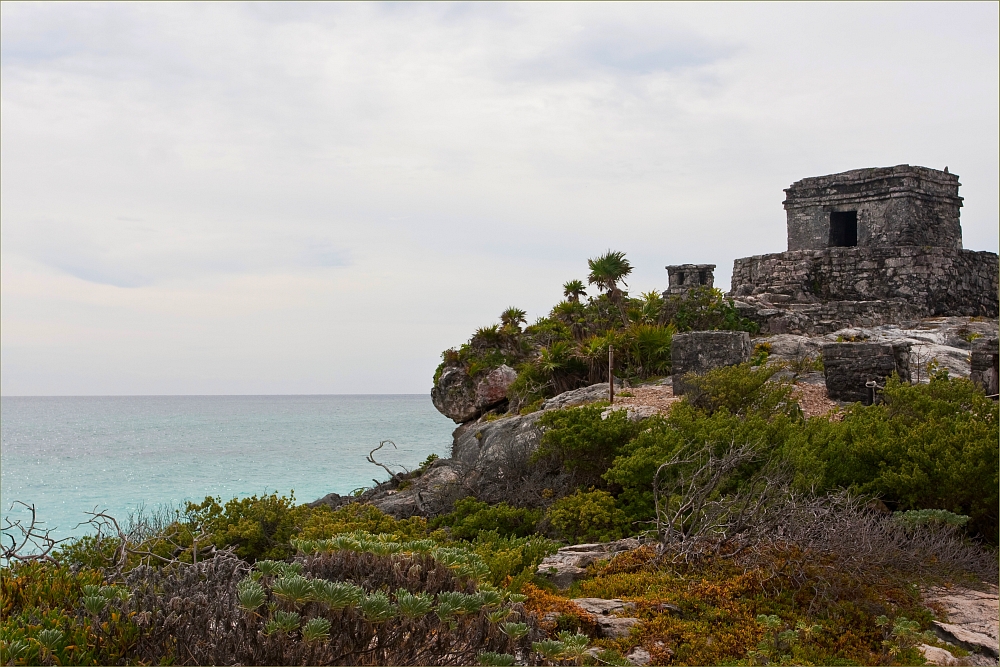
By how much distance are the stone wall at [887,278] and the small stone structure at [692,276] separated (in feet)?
3.99

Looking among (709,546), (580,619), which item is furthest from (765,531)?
(580,619)

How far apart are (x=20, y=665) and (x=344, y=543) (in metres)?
1.46

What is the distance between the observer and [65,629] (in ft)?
11.0

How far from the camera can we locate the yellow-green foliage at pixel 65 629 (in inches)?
122

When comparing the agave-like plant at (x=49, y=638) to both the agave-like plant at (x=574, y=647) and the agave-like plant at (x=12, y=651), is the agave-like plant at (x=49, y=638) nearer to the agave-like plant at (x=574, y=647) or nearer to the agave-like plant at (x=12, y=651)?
the agave-like plant at (x=12, y=651)

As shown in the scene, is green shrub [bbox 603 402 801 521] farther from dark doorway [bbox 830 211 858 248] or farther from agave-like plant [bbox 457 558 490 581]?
dark doorway [bbox 830 211 858 248]

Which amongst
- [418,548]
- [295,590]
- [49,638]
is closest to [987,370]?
[418,548]

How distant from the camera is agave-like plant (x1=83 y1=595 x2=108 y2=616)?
10.9 ft

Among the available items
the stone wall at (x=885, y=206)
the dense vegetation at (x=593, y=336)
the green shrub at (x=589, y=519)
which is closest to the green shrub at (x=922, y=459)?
the green shrub at (x=589, y=519)

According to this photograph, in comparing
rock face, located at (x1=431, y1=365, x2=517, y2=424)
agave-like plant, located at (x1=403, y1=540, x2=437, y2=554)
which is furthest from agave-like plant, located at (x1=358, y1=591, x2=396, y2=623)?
rock face, located at (x1=431, y1=365, x2=517, y2=424)

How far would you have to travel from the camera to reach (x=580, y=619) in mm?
4676

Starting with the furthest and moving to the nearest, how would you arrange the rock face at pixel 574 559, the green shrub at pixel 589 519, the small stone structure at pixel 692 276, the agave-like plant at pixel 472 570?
the small stone structure at pixel 692 276, the green shrub at pixel 589 519, the rock face at pixel 574 559, the agave-like plant at pixel 472 570

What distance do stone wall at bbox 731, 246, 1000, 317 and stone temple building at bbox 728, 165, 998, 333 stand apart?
2cm

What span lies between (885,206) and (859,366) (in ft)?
34.1
